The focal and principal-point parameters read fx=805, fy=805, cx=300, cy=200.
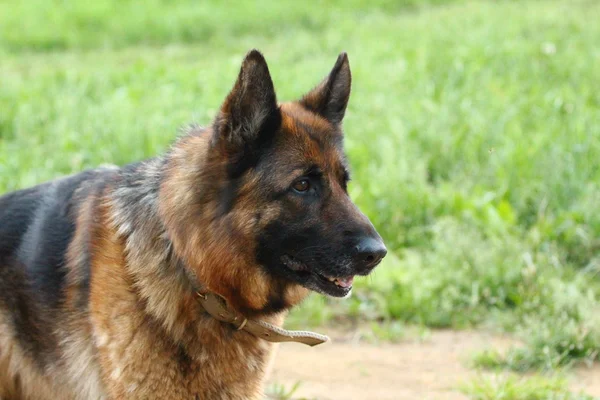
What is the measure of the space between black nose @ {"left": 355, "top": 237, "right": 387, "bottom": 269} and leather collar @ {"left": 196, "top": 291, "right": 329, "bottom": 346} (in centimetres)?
50

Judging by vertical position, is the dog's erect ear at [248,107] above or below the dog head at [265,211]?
above

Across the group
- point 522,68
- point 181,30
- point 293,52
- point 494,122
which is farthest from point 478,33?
point 181,30

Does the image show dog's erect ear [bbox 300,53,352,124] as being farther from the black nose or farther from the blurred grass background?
the blurred grass background

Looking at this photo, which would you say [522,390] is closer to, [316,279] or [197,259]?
[316,279]

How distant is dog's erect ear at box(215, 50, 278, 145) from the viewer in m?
3.01

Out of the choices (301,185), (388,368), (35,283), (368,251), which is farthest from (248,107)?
(388,368)

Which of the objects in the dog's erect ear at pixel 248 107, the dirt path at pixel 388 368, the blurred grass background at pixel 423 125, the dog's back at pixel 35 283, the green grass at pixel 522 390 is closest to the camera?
the dog's erect ear at pixel 248 107

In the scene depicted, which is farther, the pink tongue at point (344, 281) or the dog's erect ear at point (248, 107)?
the pink tongue at point (344, 281)

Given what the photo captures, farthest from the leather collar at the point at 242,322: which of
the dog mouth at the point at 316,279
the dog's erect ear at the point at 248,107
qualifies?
the dog's erect ear at the point at 248,107

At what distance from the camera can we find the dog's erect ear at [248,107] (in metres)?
3.01

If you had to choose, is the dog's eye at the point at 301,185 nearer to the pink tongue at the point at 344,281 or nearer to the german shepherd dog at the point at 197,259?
the german shepherd dog at the point at 197,259

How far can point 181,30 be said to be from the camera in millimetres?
12828

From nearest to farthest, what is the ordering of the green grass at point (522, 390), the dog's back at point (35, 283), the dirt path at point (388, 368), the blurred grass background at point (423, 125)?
the dog's back at point (35, 283)
the green grass at point (522, 390)
the dirt path at point (388, 368)
the blurred grass background at point (423, 125)

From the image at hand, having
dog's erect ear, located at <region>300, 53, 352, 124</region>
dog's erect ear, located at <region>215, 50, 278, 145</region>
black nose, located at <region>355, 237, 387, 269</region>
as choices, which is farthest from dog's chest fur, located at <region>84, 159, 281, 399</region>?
dog's erect ear, located at <region>300, 53, 352, 124</region>
